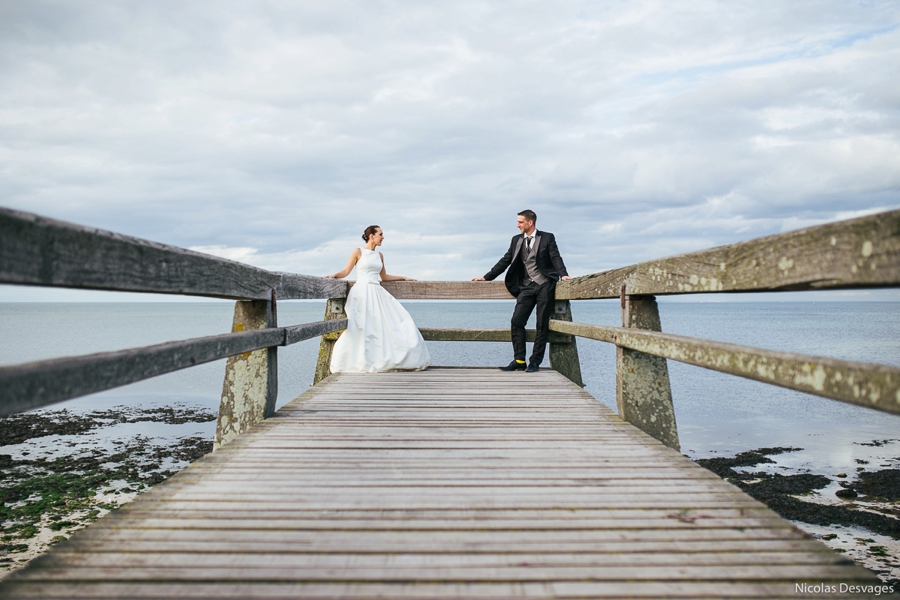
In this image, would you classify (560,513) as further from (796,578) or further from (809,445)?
(809,445)

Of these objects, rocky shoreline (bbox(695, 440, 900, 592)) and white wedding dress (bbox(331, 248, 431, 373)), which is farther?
rocky shoreline (bbox(695, 440, 900, 592))

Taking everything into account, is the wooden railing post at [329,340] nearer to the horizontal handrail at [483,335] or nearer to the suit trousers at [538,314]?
the horizontal handrail at [483,335]

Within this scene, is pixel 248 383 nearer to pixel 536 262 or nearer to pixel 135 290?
pixel 135 290

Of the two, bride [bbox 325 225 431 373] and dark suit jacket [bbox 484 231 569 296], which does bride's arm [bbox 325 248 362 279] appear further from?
dark suit jacket [bbox 484 231 569 296]

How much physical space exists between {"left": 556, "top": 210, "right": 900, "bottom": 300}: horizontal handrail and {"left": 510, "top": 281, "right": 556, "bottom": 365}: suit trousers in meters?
3.23

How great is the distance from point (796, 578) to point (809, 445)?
583 inches

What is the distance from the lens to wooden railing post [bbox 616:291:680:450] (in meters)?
3.51

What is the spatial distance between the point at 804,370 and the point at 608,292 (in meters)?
2.50

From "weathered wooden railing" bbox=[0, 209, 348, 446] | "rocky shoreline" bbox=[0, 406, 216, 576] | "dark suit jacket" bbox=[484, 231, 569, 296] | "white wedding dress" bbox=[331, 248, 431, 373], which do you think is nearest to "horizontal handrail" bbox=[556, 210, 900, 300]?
"weathered wooden railing" bbox=[0, 209, 348, 446]

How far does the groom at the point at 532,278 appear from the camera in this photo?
623 centimetres

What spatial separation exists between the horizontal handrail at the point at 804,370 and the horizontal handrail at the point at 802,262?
222mm

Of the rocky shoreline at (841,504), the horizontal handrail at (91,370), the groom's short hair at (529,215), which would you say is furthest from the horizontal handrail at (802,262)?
the rocky shoreline at (841,504)

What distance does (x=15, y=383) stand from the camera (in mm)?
1423

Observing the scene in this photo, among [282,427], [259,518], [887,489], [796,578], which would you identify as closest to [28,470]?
[282,427]
